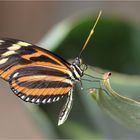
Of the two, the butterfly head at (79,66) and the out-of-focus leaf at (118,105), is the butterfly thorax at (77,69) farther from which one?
the out-of-focus leaf at (118,105)

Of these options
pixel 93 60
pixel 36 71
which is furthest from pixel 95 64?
pixel 36 71

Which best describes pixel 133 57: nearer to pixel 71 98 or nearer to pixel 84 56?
pixel 84 56

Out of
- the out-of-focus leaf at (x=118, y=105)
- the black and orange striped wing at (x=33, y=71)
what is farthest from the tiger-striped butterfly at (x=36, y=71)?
the out-of-focus leaf at (x=118, y=105)

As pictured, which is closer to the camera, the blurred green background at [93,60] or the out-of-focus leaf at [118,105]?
the out-of-focus leaf at [118,105]

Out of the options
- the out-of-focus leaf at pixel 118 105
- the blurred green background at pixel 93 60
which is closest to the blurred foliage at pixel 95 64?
the blurred green background at pixel 93 60

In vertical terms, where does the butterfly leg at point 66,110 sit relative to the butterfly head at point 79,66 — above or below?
below

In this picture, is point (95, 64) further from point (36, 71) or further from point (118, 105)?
point (118, 105)

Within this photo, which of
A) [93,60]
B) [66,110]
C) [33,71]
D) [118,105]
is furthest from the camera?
[93,60]
